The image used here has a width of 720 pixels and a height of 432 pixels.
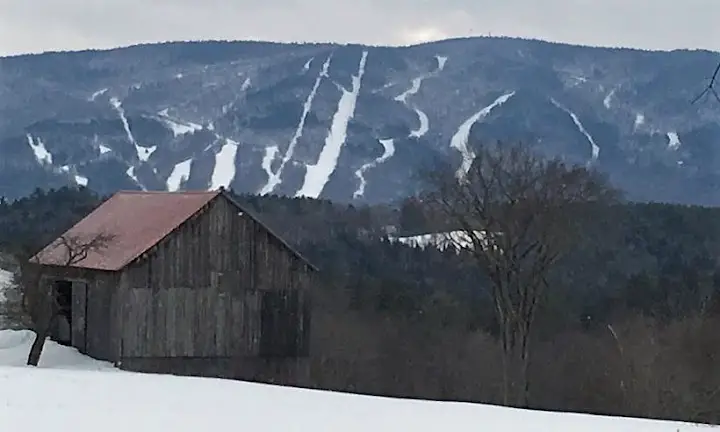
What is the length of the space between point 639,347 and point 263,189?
7042 cm

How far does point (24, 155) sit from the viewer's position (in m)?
120

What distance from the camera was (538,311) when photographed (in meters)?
56.4

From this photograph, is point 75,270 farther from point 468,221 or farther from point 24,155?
point 24,155

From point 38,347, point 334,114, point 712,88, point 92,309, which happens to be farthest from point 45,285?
point 334,114

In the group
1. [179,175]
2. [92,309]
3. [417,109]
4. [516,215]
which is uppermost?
[417,109]

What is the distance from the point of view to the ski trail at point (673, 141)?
138750mm

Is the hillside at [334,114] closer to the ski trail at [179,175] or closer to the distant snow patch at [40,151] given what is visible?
the distant snow patch at [40,151]

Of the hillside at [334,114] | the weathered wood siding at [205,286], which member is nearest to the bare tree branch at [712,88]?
the weathered wood siding at [205,286]

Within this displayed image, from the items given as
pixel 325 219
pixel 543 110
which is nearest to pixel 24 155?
pixel 325 219

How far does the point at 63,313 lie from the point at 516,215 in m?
16.4

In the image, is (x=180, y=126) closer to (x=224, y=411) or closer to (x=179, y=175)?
(x=179, y=175)

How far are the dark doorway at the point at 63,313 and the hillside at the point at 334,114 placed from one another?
6277 centimetres

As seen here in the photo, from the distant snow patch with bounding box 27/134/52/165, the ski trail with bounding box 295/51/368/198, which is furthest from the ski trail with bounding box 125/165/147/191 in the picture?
the ski trail with bounding box 295/51/368/198

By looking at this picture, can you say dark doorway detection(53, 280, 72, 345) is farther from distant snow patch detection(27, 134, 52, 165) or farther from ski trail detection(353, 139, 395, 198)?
ski trail detection(353, 139, 395, 198)
